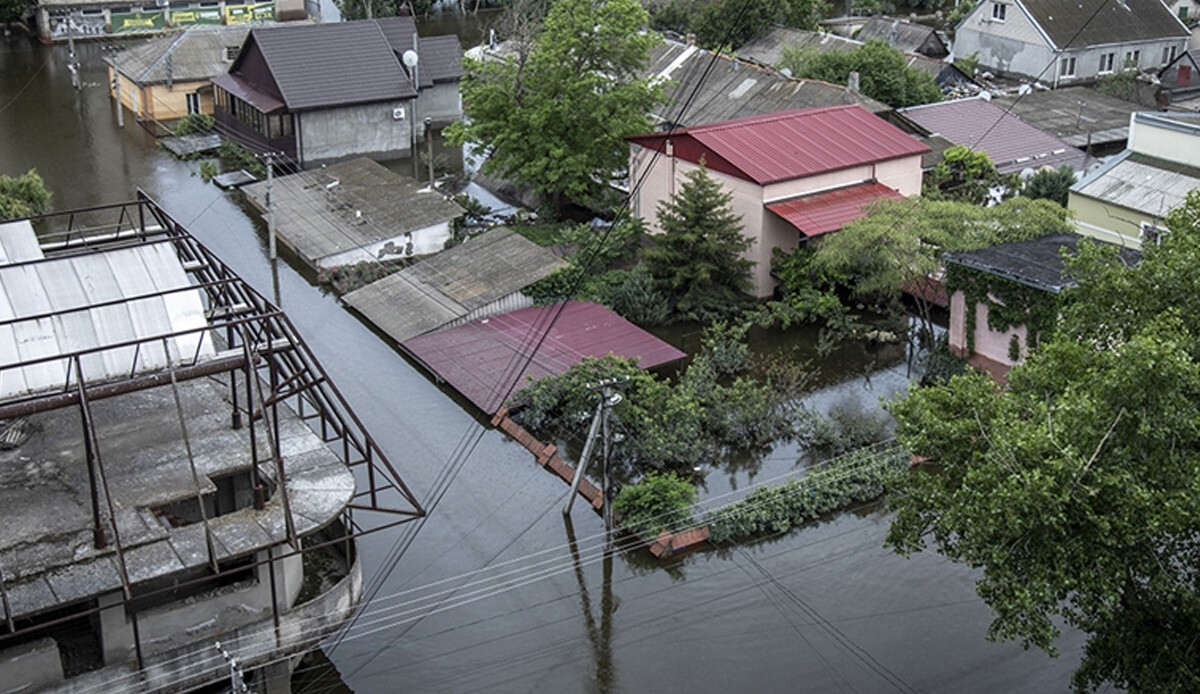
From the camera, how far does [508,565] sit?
977 inches

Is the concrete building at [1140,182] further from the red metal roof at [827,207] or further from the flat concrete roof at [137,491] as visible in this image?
the flat concrete roof at [137,491]

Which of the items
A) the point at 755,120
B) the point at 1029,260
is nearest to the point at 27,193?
the point at 755,120

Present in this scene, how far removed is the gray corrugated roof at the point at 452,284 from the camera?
112 feet

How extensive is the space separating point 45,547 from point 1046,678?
1614cm

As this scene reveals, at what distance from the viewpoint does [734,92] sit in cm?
4841

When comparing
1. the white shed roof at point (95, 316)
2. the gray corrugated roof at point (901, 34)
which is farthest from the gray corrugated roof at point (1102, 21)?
the white shed roof at point (95, 316)

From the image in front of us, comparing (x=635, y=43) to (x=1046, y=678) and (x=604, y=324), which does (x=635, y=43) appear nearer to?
(x=604, y=324)

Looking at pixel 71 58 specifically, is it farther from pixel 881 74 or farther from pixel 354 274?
pixel 881 74

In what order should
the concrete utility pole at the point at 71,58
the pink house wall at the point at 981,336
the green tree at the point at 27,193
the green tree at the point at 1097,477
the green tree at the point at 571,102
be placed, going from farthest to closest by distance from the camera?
the concrete utility pole at the point at 71,58
the green tree at the point at 571,102
the green tree at the point at 27,193
the pink house wall at the point at 981,336
the green tree at the point at 1097,477

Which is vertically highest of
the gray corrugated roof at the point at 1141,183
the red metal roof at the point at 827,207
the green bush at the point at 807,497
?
the gray corrugated roof at the point at 1141,183

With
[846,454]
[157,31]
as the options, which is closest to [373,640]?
[846,454]

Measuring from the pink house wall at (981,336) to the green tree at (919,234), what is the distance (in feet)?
4.38

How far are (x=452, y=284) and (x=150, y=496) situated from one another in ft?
52.1

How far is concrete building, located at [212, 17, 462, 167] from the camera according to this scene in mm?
47312
